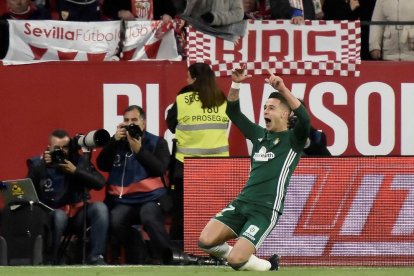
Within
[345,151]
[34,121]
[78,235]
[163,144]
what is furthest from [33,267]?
[345,151]

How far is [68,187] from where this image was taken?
17047mm

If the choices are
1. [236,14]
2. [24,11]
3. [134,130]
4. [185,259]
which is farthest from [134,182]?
[24,11]

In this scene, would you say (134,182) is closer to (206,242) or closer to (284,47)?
(206,242)

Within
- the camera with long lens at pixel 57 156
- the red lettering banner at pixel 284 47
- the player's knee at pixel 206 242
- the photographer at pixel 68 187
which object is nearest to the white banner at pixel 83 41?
the red lettering banner at pixel 284 47

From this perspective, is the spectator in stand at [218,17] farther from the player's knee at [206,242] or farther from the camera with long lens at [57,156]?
the player's knee at [206,242]

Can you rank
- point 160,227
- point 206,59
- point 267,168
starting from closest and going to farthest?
point 267,168 < point 160,227 < point 206,59

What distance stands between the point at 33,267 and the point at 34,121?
149 inches

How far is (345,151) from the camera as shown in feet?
63.0

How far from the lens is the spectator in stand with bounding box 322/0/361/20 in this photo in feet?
63.6

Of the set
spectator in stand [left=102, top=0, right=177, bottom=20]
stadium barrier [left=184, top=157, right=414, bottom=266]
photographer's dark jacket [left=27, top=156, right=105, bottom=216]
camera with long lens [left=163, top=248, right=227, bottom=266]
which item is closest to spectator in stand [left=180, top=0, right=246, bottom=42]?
spectator in stand [left=102, top=0, right=177, bottom=20]

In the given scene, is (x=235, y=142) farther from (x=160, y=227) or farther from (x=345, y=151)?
(x=160, y=227)

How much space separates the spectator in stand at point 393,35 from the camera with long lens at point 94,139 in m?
3.98

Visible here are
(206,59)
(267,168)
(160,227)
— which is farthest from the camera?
(206,59)

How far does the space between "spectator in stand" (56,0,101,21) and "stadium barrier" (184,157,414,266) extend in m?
3.08
